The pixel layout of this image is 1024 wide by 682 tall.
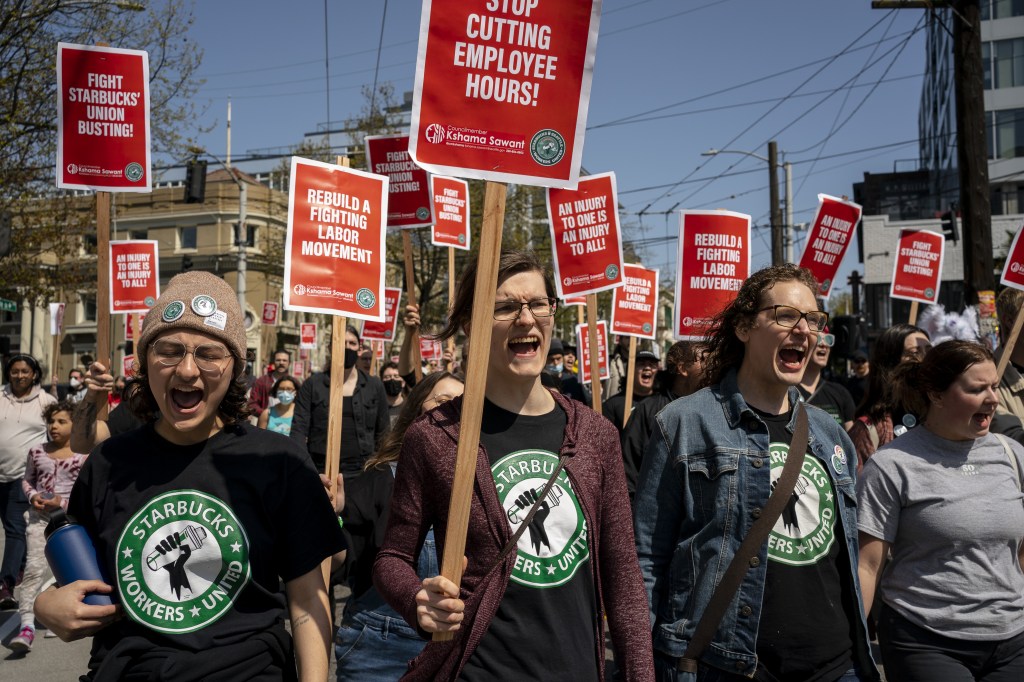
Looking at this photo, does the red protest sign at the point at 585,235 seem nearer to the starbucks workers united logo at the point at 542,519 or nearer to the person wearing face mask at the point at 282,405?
the person wearing face mask at the point at 282,405

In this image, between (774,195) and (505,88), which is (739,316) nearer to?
(505,88)

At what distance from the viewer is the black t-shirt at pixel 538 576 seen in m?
2.70

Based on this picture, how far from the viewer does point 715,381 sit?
3725mm

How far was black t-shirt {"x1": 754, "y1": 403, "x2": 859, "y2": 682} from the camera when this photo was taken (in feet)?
10.5

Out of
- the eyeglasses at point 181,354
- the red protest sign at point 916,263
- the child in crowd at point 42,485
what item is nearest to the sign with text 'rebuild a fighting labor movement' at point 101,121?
the child in crowd at point 42,485

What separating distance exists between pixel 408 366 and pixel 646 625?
501 centimetres

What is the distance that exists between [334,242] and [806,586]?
11.6 ft

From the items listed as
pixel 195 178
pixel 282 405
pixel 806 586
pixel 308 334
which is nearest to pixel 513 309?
pixel 806 586

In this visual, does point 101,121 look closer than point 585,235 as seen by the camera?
Yes

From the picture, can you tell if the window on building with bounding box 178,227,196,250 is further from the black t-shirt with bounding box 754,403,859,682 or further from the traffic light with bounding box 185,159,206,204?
the black t-shirt with bounding box 754,403,859,682

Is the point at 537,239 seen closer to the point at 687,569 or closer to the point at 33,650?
the point at 33,650

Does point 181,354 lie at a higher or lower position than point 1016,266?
lower

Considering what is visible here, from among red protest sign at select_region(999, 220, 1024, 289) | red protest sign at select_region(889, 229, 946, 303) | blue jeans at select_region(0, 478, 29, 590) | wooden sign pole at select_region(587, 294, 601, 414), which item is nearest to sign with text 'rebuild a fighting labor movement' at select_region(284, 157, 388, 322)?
wooden sign pole at select_region(587, 294, 601, 414)

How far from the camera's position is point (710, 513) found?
11.1 feet
